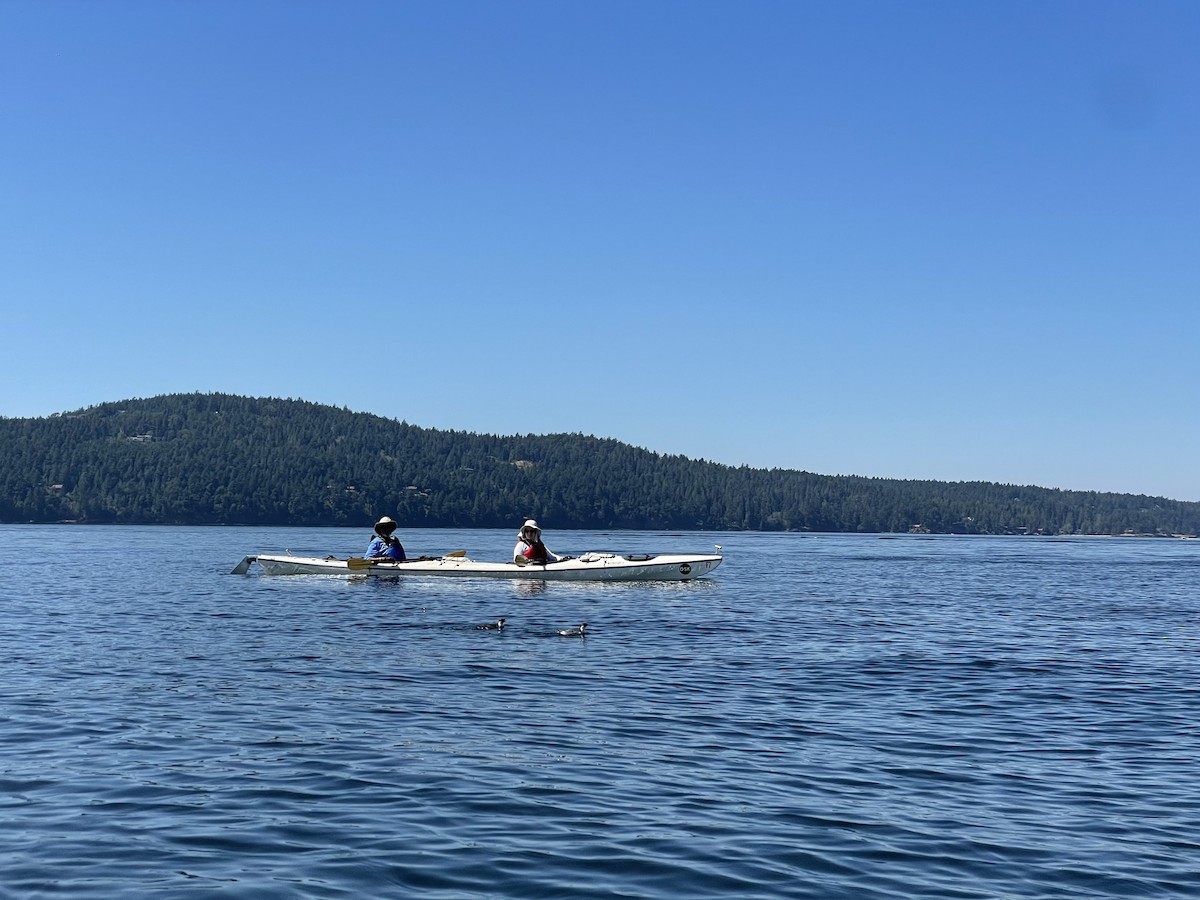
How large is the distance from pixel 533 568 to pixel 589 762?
123 feet

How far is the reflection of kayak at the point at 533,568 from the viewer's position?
177 ft

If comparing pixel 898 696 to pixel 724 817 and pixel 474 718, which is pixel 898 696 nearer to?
pixel 474 718

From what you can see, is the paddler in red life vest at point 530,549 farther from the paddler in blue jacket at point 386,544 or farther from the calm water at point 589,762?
the calm water at point 589,762

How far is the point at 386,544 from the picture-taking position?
56.4 metres

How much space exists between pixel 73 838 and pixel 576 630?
21395mm

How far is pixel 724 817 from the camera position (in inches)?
529

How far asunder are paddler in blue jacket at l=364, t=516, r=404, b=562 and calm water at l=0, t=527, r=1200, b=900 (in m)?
19.1

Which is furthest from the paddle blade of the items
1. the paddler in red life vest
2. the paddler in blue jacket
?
the paddler in red life vest

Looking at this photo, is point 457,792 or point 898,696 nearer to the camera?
point 457,792

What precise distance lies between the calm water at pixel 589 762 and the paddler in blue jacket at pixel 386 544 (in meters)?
19.1

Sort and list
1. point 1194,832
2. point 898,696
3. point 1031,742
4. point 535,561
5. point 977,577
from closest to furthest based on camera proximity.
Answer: point 1194,832
point 1031,742
point 898,696
point 535,561
point 977,577

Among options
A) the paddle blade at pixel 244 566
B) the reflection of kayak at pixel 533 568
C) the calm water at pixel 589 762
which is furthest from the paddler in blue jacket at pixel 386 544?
the calm water at pixel 589 762

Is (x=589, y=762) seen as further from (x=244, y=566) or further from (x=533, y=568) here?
(x=244, y=566)

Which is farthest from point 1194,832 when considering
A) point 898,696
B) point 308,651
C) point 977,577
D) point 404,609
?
point 977,577
